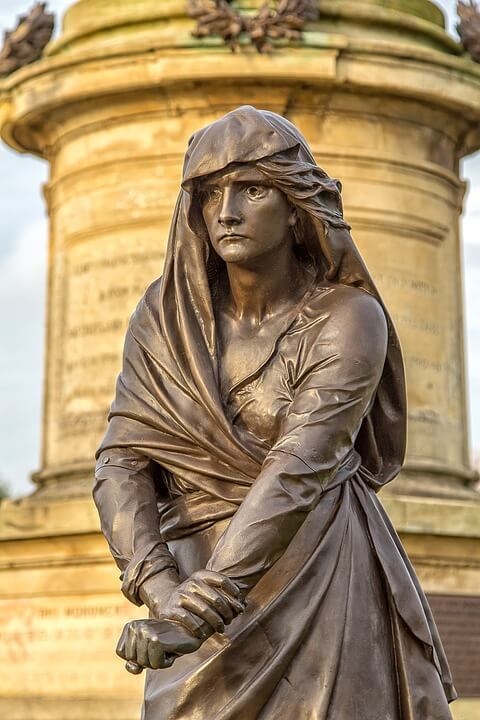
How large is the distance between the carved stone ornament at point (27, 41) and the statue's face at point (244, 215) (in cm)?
1183

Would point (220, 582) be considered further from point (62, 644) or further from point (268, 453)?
point (62, 644)

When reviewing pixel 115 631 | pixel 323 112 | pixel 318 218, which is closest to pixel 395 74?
pixel 323 112

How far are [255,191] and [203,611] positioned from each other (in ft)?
3.85

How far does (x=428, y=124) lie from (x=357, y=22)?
3.67ft

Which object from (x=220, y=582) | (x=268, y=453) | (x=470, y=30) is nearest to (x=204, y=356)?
(x=268, y=453)

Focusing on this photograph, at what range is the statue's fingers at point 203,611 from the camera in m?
4.04

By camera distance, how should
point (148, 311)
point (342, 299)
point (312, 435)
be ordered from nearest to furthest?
1. point (312, 435)
2. point (342, 299)
3. point (148, 311)

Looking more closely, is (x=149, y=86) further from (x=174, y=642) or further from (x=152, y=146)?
(x=174, y=642)

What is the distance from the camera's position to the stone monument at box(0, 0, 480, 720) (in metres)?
13.9

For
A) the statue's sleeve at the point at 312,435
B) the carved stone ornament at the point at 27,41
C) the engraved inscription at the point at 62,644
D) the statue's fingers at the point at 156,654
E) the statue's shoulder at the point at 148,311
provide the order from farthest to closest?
the carved stone ornament at the point at 27,41 < the engraved inscription at the point at 62,644 < the statue's shoulder at the point at 148,311 < the statue's sleeve at the point at 312,435 < the statue's fingers at the point at 156,654

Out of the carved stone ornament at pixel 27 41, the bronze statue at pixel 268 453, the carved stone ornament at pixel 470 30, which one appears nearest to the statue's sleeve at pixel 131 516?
the bronze statue at pixel 268 453

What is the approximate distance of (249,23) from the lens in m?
14.4

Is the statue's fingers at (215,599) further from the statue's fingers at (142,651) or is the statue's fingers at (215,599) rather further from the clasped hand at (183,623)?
the statue's fingers at (142,651)

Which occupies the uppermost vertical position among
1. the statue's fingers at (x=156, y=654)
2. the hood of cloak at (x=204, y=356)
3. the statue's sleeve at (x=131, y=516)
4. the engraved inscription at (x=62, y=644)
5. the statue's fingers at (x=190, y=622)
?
the hood of cloak at (x=204, y=356)
